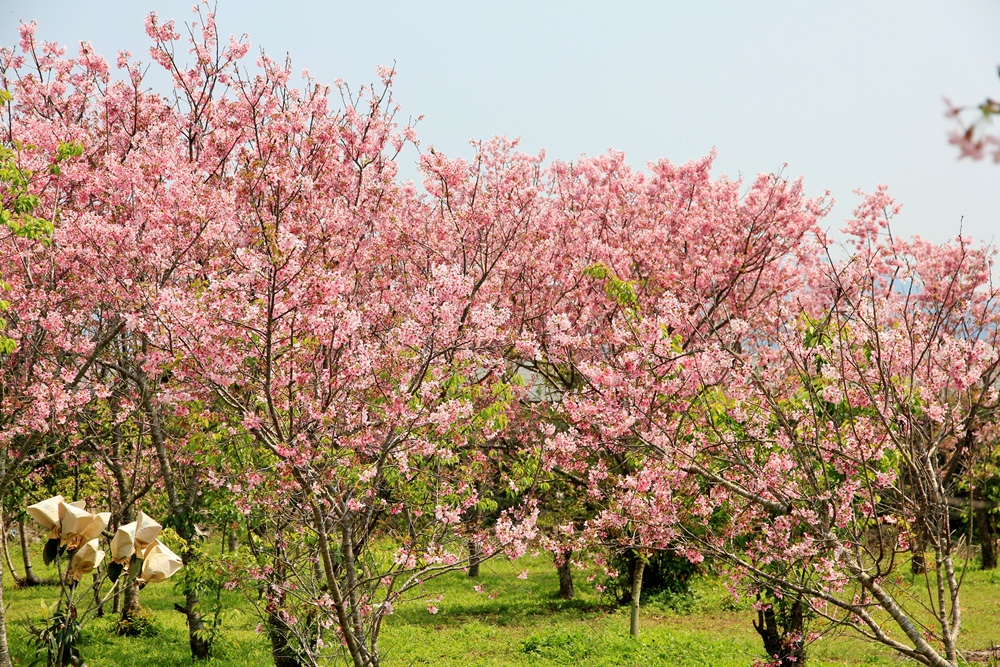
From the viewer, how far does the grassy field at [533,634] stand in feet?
41.0

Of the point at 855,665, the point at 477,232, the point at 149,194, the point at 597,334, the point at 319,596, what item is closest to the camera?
the point at 319,596

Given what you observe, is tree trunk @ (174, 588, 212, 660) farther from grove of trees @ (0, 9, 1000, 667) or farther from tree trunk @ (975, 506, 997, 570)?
tree trunk @ (975, 506, 997, 570)

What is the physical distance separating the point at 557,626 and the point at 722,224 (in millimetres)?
8264

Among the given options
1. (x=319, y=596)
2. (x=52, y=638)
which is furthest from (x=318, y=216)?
(x=52, y=638)

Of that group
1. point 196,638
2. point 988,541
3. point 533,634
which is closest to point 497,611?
point 533,634

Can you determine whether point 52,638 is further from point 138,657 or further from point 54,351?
point 138,657

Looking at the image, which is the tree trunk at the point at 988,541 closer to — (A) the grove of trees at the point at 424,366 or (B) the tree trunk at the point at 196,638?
(A) the grove of trees at the point at 424,366

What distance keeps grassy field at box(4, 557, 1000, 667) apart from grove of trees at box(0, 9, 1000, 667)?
40.4 inches

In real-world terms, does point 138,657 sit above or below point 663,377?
below

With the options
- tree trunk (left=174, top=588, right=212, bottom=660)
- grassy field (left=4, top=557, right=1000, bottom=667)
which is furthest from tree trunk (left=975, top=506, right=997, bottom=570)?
tree trunk (left=174, top=588, right=212, bottom=660)

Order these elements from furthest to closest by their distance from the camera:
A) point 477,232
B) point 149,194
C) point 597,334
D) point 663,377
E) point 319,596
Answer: point 597,334 → point 477,232 → point 149,194 → point 663,377 → point 319,596

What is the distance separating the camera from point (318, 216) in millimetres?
8781

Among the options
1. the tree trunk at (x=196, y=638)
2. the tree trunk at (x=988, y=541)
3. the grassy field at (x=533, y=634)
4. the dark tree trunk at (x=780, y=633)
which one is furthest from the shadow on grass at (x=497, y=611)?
the tree trunk at (x=988, y=541)

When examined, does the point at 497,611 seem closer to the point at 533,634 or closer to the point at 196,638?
the point at 533,634
